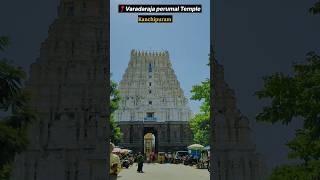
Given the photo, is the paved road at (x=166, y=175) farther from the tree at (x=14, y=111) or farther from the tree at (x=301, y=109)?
the tree at (x=14, y=111)

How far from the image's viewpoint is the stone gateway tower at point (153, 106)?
4544cm

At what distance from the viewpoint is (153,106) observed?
48.0m

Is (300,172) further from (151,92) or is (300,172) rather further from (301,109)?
(151,92)

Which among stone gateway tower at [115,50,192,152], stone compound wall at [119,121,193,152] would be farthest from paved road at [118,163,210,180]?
stone gateway tower at [115,50,192,152]

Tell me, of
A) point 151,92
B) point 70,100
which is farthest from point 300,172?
point 151,92

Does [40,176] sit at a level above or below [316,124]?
below

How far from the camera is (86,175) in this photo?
11.6 m

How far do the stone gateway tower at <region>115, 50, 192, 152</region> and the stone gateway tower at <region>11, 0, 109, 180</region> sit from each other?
33.2 m

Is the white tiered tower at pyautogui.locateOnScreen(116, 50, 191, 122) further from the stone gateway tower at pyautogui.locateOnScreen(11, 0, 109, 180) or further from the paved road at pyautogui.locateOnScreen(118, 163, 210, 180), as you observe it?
the stone gateway tower at pyautogui.locateOnScreen(11, 0, 109, 180)

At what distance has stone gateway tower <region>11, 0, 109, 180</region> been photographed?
11602 millimetres

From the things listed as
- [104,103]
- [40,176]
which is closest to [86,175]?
[40,176]

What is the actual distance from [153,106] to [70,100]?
119 feet

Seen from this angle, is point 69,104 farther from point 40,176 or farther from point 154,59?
point 154,59

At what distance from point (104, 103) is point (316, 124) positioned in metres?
7.00
